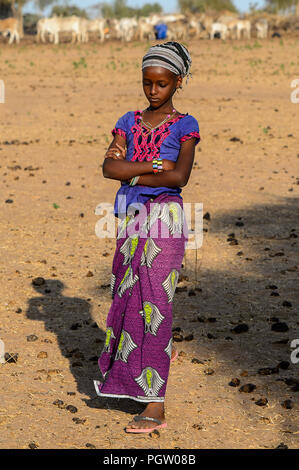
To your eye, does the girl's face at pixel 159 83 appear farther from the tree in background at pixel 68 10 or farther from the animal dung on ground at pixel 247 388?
the tree in background at pixel 68 10

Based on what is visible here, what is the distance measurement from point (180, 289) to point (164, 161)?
3068 mm

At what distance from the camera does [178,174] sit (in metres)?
4.58

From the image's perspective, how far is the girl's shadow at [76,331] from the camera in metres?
5.36

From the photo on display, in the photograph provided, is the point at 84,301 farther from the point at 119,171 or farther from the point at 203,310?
the point at 119,171

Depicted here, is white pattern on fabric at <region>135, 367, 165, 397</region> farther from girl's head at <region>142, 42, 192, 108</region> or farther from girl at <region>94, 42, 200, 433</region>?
girl's head at <region>142, 42, 192, 108</region>

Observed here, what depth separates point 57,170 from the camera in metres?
13.6

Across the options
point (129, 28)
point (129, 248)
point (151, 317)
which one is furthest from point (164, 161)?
point (129, 28)

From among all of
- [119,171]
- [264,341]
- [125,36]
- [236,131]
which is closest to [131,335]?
[119,171]

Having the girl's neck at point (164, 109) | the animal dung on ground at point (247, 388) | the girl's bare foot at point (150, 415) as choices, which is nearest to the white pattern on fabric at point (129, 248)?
the girl's neck at point (164, 109)

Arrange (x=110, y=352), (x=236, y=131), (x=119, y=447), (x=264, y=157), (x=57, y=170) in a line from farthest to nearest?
(x=236, y=131)
(x=264, y=157)
(x=57, y=170)
(x=110, y=352)
(x=119, y=447)

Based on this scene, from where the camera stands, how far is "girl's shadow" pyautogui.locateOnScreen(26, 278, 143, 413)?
536 centimetres

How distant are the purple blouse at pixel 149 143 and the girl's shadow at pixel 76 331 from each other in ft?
4.30

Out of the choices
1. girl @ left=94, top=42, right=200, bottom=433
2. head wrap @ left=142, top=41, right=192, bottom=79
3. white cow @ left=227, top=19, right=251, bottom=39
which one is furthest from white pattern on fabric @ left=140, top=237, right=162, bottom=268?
white cow @ left=227, top=19, right=251, bottom=39

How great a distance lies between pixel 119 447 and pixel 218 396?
99cm
